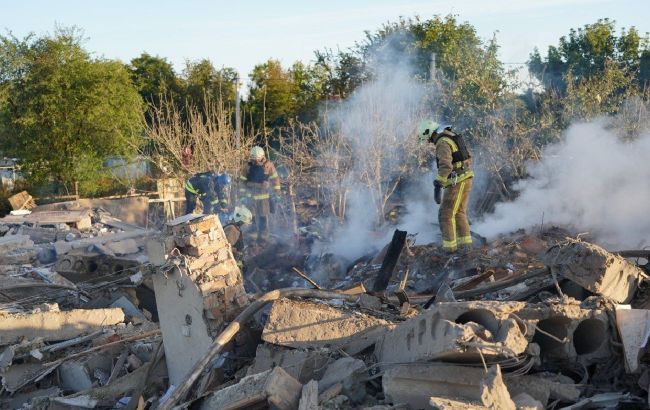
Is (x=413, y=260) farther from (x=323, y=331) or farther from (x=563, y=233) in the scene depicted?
(x=323, y=331)

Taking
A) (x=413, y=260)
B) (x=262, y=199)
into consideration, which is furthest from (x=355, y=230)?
(x=413, y=260)

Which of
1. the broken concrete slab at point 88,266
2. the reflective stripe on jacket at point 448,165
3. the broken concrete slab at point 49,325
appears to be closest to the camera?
the broken concrete slab at point 49,325

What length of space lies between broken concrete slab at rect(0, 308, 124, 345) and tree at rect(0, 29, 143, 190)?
592 inches

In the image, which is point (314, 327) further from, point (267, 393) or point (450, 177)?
point (450, 177)

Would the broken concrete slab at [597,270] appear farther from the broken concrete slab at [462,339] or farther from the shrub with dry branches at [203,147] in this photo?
the shrub with dry branches at [203,147]

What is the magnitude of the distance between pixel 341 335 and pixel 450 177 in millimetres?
4231

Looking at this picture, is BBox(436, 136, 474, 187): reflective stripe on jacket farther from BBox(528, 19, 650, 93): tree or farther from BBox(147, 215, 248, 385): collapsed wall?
BBox(528, 19, 650, 93): tree

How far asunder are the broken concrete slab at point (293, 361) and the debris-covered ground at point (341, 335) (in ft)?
0.03

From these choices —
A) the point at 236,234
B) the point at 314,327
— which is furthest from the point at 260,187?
the point at 314,327

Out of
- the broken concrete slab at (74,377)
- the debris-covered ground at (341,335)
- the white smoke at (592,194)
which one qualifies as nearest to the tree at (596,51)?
the white smoke at (592,194)

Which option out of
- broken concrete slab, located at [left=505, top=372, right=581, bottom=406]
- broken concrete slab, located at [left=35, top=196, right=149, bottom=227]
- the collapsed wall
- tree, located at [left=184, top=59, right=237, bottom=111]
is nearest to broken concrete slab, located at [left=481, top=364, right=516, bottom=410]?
broken concrete slab, located at [left=505, top=372, right=581, bottom=406]

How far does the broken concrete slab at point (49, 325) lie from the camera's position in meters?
7.21

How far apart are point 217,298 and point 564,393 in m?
2.84

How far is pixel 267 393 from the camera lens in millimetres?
4480
